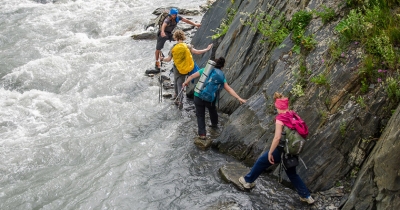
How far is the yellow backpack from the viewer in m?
11.6

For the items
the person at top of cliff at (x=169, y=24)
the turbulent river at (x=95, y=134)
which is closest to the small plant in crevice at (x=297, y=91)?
the turbulent river at (x=95, y=134)

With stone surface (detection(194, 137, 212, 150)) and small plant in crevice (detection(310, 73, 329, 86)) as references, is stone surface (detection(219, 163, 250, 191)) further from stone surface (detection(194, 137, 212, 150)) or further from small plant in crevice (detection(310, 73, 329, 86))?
small plant in crevice (detection(310, 73, 329, 86))

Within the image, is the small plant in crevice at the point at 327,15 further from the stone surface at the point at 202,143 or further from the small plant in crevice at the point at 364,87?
the stone surface at the point at 202,143

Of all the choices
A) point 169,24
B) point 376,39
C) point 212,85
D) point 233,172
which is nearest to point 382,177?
point 376,39

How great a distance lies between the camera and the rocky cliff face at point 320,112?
7228 mm

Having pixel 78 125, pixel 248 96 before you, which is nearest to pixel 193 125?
pixel 248 96

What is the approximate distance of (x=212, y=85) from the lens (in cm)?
981

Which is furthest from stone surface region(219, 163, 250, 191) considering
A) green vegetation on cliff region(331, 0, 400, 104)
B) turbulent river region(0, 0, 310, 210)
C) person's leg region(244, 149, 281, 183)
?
green vegetation on cliff region(331, 0, 400, 104)

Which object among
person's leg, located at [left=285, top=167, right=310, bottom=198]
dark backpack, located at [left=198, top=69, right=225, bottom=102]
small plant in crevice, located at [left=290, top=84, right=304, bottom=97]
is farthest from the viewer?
dark backpack, located at [left=198, top=69, right=225, bottom=102]

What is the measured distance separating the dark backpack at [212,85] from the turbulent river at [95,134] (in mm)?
1386

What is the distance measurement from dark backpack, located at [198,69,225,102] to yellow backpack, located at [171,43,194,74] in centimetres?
215

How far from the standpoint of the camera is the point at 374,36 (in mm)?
8094

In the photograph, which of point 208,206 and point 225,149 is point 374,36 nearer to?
point 225,149

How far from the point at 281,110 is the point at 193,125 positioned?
180 inches
